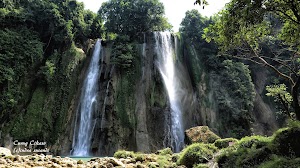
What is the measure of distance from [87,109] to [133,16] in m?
11.8

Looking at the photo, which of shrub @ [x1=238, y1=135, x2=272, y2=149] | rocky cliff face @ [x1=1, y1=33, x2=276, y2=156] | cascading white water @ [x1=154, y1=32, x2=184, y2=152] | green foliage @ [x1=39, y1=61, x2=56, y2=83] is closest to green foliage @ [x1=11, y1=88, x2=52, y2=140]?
rocky cliff face @ [x1=1, y1=33, x2=276, y2=156]

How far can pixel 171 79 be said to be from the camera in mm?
23172

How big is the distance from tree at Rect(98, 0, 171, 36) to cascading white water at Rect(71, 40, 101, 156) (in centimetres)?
422

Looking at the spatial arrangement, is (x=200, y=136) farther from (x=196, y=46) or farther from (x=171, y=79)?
(x=196, y=46)

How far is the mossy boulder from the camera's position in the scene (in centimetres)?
1265

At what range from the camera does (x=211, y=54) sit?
2605 cm

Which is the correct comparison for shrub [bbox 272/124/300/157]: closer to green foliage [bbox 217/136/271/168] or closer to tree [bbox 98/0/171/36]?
green foliage [bbox 217/136/271/168]

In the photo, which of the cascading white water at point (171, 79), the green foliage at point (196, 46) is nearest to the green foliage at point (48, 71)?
the cascading white water at point (171, 79)

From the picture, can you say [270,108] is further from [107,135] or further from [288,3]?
[288,3]

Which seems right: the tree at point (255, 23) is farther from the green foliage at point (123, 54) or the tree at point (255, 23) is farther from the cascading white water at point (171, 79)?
the green foliage at point (123, 54)

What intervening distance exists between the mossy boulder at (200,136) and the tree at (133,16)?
16.1m

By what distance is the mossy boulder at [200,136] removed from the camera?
1265 cm

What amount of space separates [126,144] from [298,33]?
14904 mm

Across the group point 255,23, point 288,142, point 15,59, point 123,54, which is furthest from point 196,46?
point 288,142
